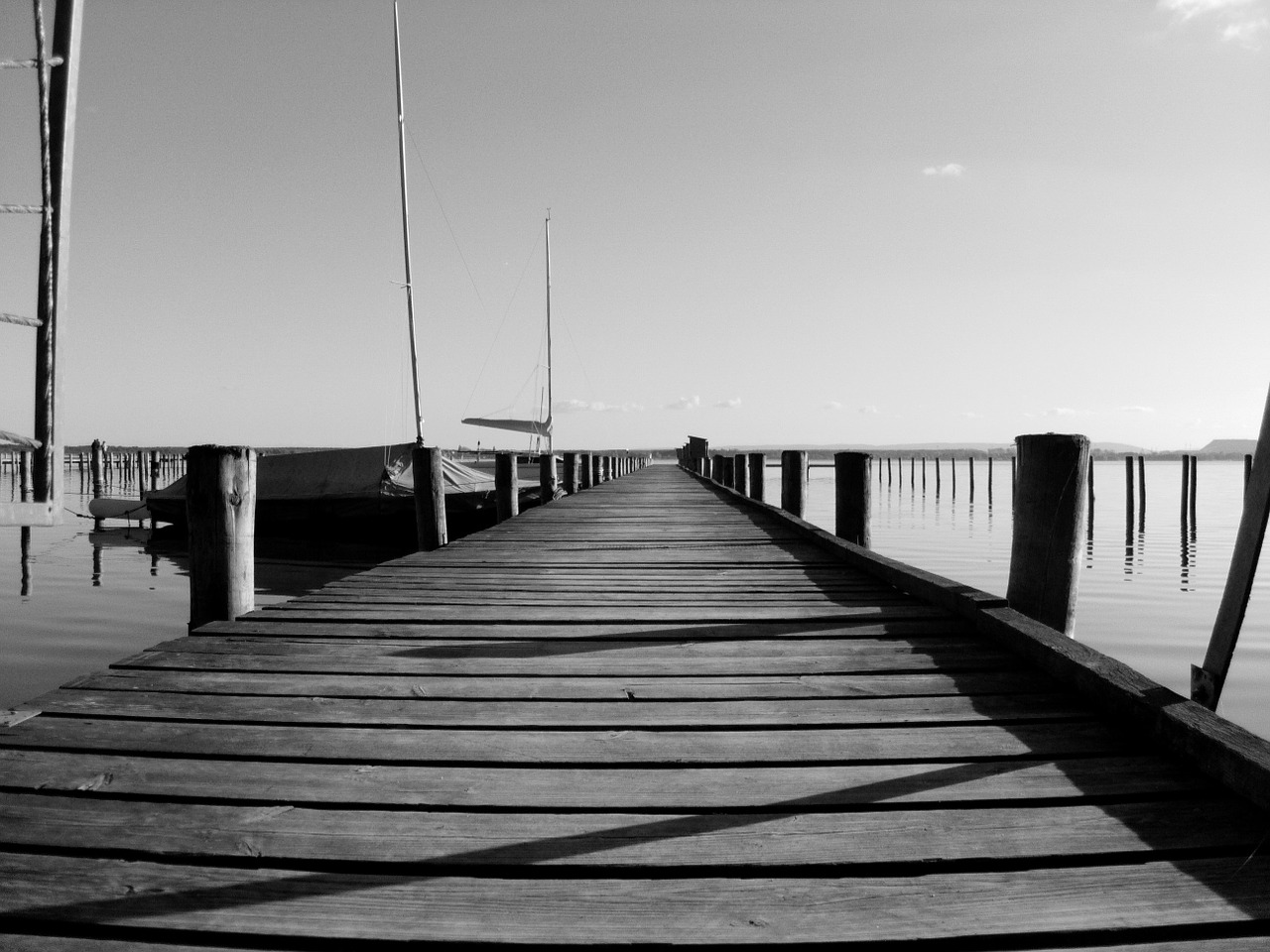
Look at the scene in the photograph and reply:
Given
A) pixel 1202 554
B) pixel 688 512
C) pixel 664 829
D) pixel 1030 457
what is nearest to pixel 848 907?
pixel 664 829

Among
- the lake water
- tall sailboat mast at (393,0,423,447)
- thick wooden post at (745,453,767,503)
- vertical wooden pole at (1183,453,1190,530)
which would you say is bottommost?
the lake water

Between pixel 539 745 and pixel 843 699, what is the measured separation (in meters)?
0.97

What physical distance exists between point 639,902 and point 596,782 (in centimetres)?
49

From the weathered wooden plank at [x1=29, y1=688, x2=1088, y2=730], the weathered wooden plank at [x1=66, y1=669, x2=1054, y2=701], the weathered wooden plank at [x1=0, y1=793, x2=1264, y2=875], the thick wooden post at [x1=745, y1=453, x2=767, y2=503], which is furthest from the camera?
the thick wooden post at [x1=745, y1=453, x2=767, y2=503]

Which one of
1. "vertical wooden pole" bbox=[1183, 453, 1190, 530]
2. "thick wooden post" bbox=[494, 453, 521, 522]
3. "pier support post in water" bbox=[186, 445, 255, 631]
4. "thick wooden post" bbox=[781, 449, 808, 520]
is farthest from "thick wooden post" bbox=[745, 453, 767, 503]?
"vertical wooden pole" bbox=[1183, 453, 1190, 530]

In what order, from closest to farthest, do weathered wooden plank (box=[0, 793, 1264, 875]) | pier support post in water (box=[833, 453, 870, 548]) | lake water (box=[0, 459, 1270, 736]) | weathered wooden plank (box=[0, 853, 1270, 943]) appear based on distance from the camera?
weathered wooden plank (box=[0, 853, 1270, 943]), weathered wooden plank (box=[0, 793, 1264, 875]), pier support post in water (box=[833, 453, 870, 548]), lake water (box=[0, 459, 1270, 736])

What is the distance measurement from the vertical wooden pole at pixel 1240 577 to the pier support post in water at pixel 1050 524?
2.00ft

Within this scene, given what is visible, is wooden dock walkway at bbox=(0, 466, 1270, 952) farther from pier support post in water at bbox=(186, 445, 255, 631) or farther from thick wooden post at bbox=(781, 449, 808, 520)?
thick wooden post at bbox=(781, 449, 808, 520)

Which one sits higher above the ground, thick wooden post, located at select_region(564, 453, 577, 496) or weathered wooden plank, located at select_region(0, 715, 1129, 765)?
thick wooden post, located at select_region(564, 453, 577, 496)

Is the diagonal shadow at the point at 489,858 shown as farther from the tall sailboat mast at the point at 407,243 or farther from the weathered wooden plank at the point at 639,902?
the tall sailboat mast at the point at 407,243

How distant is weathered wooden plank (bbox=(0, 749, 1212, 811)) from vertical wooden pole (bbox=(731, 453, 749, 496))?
11.4 meters

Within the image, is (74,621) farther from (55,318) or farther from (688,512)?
→ (55,318)

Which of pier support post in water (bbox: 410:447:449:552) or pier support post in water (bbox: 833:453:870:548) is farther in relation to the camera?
pier support post in water (bbox: 410:447:449:552)

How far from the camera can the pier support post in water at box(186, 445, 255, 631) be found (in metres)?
3.56
